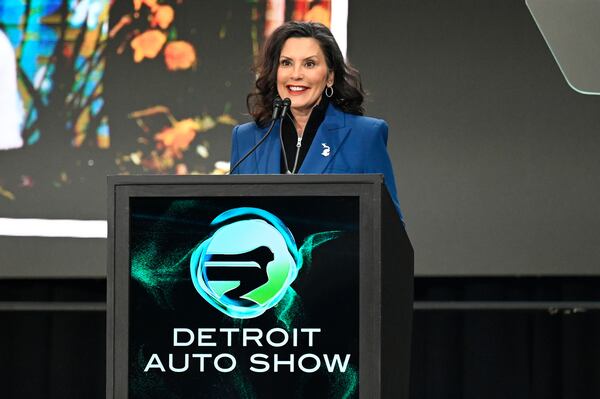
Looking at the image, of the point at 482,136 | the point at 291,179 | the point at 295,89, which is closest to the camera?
the point at 291,179

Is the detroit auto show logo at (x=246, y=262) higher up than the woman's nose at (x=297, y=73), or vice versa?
the woman's nose at (x=297, y=73)

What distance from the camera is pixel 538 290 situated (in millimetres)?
4227

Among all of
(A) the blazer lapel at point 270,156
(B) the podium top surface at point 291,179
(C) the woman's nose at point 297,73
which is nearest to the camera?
(B) the podium top surface at point 291,179

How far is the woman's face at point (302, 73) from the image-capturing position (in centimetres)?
235

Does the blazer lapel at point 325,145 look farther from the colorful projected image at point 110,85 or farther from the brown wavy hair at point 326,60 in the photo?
the colorful projected image at point 110,85

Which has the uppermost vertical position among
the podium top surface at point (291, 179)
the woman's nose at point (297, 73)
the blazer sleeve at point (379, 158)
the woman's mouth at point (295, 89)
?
the woman's nose at point (297, 73)

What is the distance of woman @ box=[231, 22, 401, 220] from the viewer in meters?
2.26

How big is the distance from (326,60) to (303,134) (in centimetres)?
19

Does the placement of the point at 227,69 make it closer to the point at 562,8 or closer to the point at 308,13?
the point at 308,13

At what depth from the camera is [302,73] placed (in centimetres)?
235

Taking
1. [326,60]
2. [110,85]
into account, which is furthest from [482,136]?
[326,60]

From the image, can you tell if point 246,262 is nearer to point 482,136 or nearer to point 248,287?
point 248,287

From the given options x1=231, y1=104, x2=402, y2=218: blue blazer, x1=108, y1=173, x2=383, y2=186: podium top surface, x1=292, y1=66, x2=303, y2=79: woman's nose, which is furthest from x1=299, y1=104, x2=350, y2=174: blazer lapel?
x1=108, y1=173, x2=383, y2=186: podium top surface

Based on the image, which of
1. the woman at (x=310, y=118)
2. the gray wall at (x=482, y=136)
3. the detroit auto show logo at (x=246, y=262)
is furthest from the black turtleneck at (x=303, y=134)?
the gray wall at (x=482, y=136)
